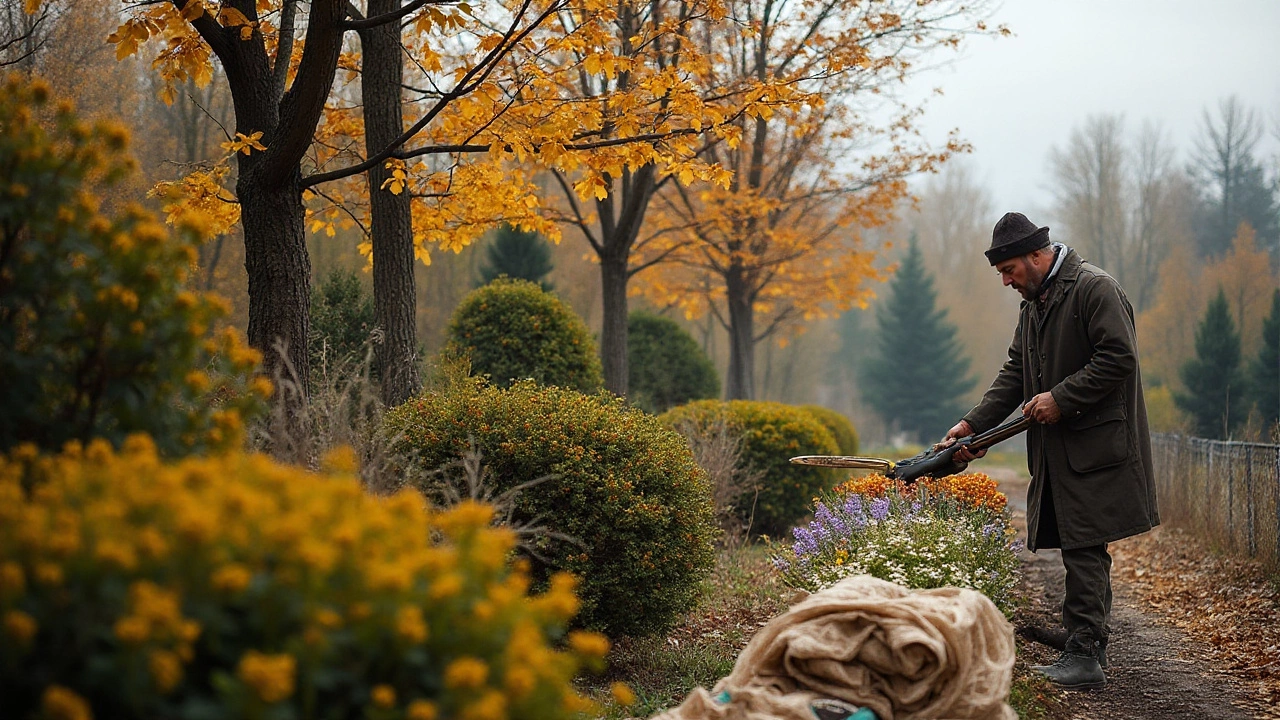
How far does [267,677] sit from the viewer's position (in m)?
1.38

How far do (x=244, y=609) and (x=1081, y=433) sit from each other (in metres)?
3.93

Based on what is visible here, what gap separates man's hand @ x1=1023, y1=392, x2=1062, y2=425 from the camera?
434cm

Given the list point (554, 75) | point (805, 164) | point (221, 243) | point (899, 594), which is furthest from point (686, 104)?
point (221, 243)

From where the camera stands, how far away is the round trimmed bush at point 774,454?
9.32 metres

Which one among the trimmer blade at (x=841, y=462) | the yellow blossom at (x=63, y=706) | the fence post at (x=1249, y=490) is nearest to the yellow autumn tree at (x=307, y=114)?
the trimmer blade at (x=841, y=462)

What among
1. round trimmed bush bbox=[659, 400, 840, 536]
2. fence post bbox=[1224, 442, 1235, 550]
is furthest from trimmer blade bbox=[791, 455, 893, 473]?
fence post bbox=[1224, 442, 1235, 550]

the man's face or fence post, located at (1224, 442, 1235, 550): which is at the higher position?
the man's face

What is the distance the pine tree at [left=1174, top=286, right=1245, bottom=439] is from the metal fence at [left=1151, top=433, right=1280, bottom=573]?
11706 mm

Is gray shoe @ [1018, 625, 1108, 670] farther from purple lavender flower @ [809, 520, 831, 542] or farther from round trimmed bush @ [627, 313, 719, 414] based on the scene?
round trimmed bush @ [627, 313, 719, 414]

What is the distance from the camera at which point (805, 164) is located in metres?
14.3

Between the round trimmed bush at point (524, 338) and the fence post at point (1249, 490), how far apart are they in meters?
5.39

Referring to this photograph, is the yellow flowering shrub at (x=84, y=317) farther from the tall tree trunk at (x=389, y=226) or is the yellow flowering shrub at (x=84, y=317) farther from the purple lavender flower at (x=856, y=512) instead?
the tall tree trunk at (x=389, y=226)

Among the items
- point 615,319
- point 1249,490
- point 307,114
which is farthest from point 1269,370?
point 307,114

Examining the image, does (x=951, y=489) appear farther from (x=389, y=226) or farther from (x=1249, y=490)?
(x=389, y=226)
